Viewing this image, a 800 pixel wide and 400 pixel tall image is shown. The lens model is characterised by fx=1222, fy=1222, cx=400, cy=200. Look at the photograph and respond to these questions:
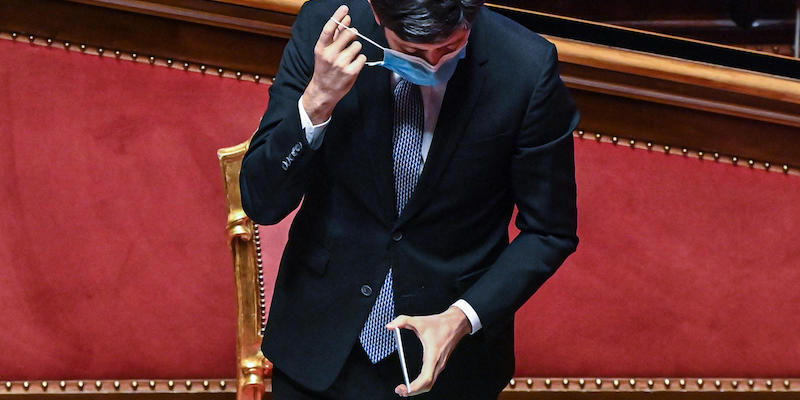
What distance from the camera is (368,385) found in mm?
1585

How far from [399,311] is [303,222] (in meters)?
0.17

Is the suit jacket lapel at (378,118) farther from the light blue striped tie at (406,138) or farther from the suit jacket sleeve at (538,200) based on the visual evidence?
the suit jacket sleeve at (538,200)

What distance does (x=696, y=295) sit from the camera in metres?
2.28

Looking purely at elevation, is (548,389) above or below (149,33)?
below

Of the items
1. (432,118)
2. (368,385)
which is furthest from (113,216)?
(432,118)

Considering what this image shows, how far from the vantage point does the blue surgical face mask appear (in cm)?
139

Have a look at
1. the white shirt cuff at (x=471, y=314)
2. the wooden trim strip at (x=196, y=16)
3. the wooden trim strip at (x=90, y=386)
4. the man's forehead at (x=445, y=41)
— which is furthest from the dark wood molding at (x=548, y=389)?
the man's forehead at (x=445, y=41)

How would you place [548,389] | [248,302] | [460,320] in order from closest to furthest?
[460,320]
[248,302]
[548,389]

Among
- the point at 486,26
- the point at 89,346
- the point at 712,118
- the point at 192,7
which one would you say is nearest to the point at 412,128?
the point at 486,26

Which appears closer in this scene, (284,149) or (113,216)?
(284,149)

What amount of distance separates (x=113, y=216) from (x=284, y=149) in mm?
912

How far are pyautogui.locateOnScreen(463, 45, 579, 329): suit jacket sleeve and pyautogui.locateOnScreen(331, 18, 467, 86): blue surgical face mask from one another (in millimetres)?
120

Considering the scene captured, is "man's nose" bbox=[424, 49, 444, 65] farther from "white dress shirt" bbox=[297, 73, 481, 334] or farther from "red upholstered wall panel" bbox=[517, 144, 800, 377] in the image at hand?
"red upholstered wall panel" bbox=[517, 144, 800, 377]

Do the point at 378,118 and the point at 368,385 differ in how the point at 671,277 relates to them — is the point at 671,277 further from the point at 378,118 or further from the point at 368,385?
the point at 378,118
